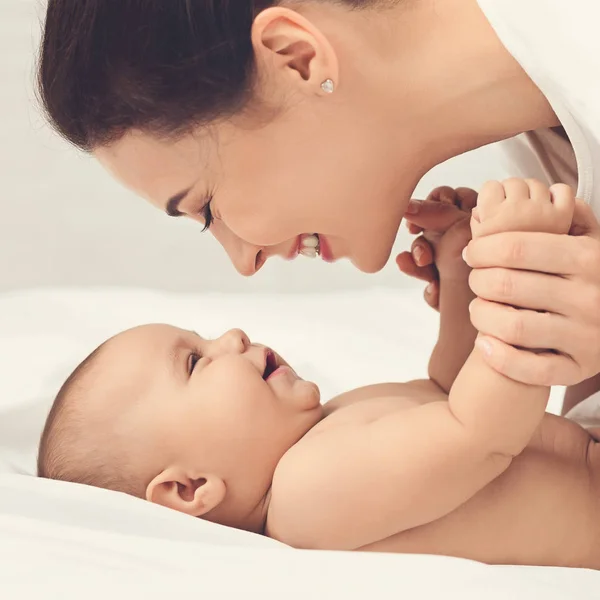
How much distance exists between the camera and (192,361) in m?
1.19

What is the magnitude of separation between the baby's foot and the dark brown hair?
0.90 feet

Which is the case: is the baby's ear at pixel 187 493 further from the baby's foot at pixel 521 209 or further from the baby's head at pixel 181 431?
the baby's foot at pixel 521 209

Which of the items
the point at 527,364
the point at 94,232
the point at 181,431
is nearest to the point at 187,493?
the point at 181,431

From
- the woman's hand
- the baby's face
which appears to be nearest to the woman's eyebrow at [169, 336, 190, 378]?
the baby's face

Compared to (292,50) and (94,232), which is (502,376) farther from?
(94,232)

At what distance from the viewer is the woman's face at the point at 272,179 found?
107 centimetres

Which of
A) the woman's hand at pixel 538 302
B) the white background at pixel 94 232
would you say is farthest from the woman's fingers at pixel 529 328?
the white background at pixel 94 232

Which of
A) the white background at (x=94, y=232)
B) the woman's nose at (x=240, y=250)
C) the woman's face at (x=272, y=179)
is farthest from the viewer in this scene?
the white background at (x=94, y=232)

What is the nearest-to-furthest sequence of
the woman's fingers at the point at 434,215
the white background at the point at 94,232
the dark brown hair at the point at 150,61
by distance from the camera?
the dark brown hair at the point at 150,61, the woman's fingers at the point at 434,215, the white background at the point at 94,232

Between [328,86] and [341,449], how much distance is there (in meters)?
0.39

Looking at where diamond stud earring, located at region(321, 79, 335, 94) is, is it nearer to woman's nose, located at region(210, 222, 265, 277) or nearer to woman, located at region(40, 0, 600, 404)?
woman, located at region(40, 0, 600, 404)

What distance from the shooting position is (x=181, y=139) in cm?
106

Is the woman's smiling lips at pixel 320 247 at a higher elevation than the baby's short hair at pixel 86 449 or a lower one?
higher

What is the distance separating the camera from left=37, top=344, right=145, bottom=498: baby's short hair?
1.10m
